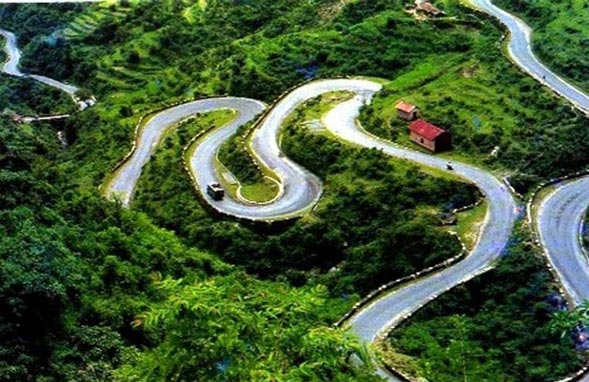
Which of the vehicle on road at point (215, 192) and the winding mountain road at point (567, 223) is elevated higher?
the winding mountain road at point (567, 223)

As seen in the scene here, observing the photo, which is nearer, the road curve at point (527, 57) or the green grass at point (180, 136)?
the green grass at point (180, 136)

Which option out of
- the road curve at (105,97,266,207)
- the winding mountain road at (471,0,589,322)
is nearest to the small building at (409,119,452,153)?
the winding mountain road at (471,0,589,322)

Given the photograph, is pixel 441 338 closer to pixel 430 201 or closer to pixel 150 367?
pixel 430 201

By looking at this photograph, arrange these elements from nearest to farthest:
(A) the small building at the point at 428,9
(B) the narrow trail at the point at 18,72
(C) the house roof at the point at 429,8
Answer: (A) the small building at the point at 428,9 < (C) the house roof at the point at 429,8 < (B) the narrow trail at the point at 18,72

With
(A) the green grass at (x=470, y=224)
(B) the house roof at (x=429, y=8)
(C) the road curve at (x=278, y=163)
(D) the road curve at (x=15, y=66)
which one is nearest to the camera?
(A) the green grass at (x=470, y=224)

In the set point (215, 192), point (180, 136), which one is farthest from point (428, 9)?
point (215, 192)

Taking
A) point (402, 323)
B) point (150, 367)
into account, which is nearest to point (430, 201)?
point (402, 323)

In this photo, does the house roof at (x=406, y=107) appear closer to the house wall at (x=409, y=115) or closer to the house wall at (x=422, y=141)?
the house wall at (x=409, y=115)

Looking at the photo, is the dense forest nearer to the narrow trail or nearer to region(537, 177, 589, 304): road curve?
region(537, 177, 589, 304): road curve

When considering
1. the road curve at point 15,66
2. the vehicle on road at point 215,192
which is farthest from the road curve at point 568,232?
the road curve at point 15,66
